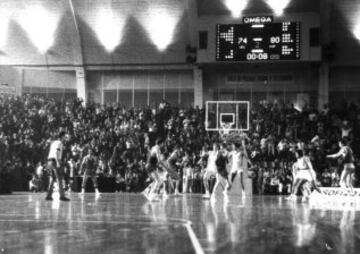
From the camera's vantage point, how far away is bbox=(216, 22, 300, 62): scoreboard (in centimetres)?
3484

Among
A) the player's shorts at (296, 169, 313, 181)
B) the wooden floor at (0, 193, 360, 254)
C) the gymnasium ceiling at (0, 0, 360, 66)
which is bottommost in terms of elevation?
the wooden floor at (0, 193, 360, 254)

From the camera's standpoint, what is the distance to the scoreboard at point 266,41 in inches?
1372

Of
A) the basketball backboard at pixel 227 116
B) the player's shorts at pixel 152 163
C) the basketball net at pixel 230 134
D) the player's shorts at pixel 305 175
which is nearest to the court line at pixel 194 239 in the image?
the player's shorts at pixel 152 163

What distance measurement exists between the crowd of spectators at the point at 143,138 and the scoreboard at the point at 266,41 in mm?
3075

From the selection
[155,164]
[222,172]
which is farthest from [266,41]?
[155,164]

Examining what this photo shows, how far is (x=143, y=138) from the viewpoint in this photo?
33562 millimetres

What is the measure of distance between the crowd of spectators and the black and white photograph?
0.08 meters

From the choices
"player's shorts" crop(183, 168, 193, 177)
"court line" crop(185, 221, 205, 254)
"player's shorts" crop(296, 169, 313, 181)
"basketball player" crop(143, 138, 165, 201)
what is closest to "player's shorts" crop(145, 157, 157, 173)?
"basketball player" crop(143, 138, 165, 201)

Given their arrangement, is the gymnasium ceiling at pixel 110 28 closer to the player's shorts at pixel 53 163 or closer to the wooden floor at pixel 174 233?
the player's shorts at pixel 53 163

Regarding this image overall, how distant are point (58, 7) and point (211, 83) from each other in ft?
38.1

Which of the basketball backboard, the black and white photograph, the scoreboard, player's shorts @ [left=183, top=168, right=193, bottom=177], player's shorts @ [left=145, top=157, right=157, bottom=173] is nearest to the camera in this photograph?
player's shorts @ [left=145, top=157, right=157, bottom=173]

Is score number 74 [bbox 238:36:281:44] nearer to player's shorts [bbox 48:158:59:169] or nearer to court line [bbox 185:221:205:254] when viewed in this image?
player's shorts [bbox 48:158:59:169]

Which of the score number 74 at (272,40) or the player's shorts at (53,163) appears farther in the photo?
the score number 74 at (272,40)

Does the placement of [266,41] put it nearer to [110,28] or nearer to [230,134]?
[230,134]
